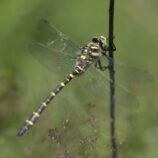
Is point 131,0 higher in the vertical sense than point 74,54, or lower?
higher

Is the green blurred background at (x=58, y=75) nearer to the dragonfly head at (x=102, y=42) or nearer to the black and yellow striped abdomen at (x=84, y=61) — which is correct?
the black and yellow striped abdomen at (x=84, y=61)

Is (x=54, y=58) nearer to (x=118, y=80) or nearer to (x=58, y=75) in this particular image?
(x=58, y=75)

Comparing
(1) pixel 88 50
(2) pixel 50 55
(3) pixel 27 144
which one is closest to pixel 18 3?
(2) pixel 50 55

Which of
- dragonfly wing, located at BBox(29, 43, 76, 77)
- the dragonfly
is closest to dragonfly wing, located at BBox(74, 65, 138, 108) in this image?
the dragonfly

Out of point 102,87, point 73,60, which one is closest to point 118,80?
point 102,87

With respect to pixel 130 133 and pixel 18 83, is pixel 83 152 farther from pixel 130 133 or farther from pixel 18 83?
pixel 18 83

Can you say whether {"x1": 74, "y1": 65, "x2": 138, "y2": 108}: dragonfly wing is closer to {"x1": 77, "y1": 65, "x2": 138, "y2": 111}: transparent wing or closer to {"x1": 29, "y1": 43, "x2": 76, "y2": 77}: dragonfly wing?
{"x1": 77, "y1": 65, "x2": 138, "y2": 111}: transparent wing
